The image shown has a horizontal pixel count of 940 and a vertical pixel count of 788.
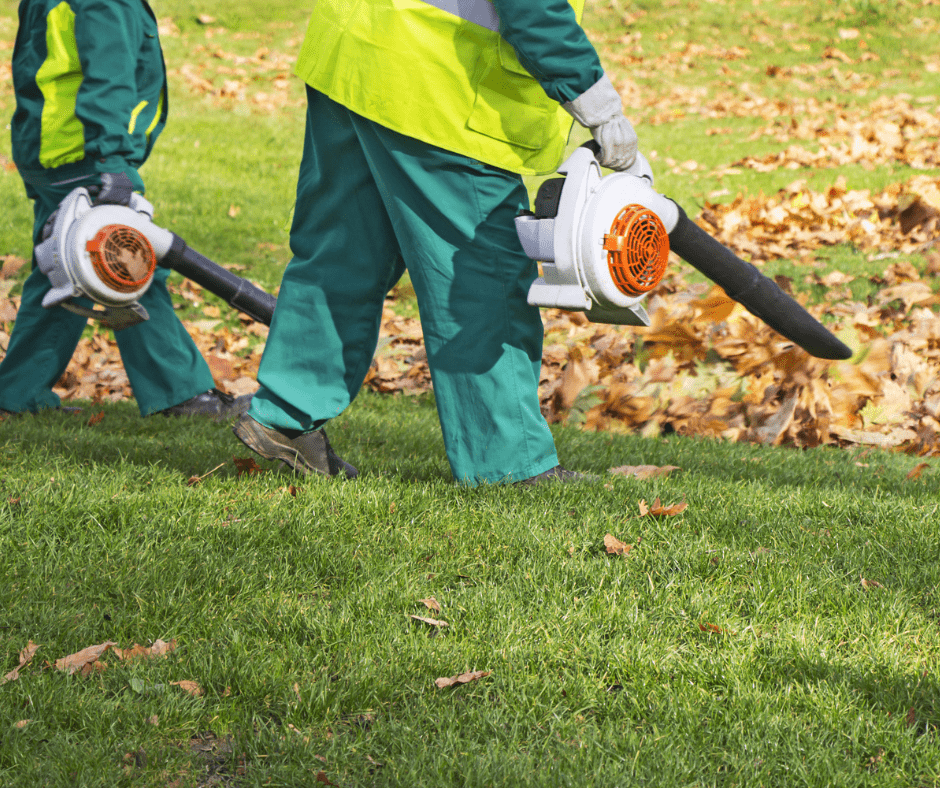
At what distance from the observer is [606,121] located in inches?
105

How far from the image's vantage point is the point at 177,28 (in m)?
17.1

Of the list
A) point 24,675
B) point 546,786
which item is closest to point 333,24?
point 24,675

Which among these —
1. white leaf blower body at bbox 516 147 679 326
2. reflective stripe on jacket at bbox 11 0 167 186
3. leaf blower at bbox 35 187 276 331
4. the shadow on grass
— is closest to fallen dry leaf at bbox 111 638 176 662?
the shadow on grass

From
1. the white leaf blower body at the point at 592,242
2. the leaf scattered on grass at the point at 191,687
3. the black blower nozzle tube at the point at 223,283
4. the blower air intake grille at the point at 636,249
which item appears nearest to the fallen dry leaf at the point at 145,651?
the leaf scattered on grass at the point at 191,687

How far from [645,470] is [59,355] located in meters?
2.91

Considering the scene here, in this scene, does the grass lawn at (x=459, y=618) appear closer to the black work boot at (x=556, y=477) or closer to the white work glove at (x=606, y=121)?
the black work boot at (x=556, y=477)

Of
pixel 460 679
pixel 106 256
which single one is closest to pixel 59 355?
pixel 106 256

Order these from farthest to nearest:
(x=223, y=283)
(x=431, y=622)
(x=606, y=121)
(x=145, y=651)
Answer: (x=223, y=283) → (x=606, y=121) → (x=431, y=622) → (x=145, y=651)

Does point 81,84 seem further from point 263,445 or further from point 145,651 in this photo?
point 145,651

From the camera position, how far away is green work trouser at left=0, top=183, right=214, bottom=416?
440 centimetres

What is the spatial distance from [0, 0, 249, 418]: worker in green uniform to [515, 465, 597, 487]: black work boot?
194cm

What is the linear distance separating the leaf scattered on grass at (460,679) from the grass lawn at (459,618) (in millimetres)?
20

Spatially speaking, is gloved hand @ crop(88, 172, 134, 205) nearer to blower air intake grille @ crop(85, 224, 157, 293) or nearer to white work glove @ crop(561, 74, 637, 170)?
blower air intake grille @ crop(85, 224, 157, 293)

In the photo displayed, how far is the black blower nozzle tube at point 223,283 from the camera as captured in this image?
13.8 feet
